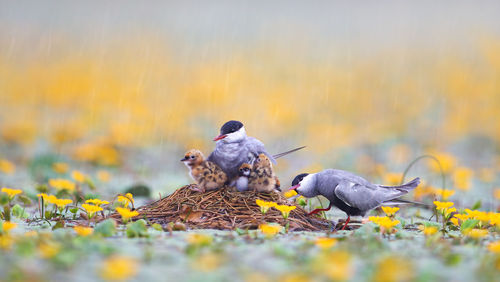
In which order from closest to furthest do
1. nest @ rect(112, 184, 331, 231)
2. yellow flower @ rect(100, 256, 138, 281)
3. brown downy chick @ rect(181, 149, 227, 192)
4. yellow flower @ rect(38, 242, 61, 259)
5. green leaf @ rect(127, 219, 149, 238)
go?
1. yellow flower @ rect(100, 256, 138, 281)
2. yellow flower @ rect(38, 242, 61, 259)
3. green leaf @ rect(127, 219, 149, 238)
4. nest @ rect(112, 184, 331, 231)
5. brown downy chick @ rect(181, 149, 227, 192)

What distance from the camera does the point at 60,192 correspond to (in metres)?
5.57

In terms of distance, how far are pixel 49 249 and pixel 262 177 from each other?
1.94m

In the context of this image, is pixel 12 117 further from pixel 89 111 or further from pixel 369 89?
pixel 369 89

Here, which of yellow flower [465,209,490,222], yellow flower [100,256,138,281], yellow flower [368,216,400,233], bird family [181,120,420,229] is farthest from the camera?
bird family [181,120,420,229]

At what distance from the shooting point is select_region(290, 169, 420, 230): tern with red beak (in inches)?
173

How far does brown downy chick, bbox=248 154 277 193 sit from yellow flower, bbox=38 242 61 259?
1.75 meters

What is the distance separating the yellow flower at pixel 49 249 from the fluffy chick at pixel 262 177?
175 cm

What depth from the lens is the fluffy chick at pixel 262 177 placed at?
14.8 feet

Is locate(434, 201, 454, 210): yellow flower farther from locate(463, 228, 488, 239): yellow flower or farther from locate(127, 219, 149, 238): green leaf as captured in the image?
locate(127, 219, 149, 238): green leaf

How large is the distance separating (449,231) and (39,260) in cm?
305

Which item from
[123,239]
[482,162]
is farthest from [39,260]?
[482,162]

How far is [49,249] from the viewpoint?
9.80ft

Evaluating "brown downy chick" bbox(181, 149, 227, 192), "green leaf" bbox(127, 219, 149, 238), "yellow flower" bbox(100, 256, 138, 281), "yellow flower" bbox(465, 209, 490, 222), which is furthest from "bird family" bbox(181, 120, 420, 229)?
"yellow flower" bbox(100, 256, 138, 281)

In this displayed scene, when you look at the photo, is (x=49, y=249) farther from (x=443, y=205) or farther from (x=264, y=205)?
(x=443, y=205)
